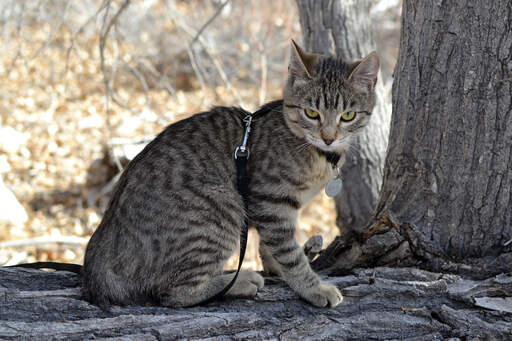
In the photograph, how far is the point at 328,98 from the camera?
2816 millimetres

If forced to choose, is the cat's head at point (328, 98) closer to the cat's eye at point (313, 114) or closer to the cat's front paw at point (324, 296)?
the cat's eye at point (313, 114)

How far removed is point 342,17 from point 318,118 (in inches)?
52.9

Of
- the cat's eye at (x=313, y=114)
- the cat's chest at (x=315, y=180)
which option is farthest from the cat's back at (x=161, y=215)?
the cat's eye at (x=313, y=114)

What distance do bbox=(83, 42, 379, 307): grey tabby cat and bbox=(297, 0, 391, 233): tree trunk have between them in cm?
94

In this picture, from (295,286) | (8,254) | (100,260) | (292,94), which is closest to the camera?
(100,260)

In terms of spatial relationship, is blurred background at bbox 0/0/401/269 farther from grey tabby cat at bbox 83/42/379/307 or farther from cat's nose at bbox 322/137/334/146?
cat's nose at bbox 322/137/334/146

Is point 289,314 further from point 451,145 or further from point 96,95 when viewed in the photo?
point 96,95

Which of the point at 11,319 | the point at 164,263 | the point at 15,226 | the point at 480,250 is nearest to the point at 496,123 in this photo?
the point at 480,250

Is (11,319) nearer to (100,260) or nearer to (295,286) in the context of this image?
(100,260)

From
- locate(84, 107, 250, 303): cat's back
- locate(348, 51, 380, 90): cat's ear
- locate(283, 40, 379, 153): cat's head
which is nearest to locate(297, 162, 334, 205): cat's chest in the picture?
locate(283, 40, 379, 153): cat's head

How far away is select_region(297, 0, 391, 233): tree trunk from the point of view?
3.81m

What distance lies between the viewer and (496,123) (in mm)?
2645

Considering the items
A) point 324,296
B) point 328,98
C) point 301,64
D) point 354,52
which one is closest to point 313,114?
point 328,98

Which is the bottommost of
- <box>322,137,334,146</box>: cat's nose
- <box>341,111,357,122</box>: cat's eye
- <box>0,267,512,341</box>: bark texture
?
<box>0,267,512,341</box>: bark texture
